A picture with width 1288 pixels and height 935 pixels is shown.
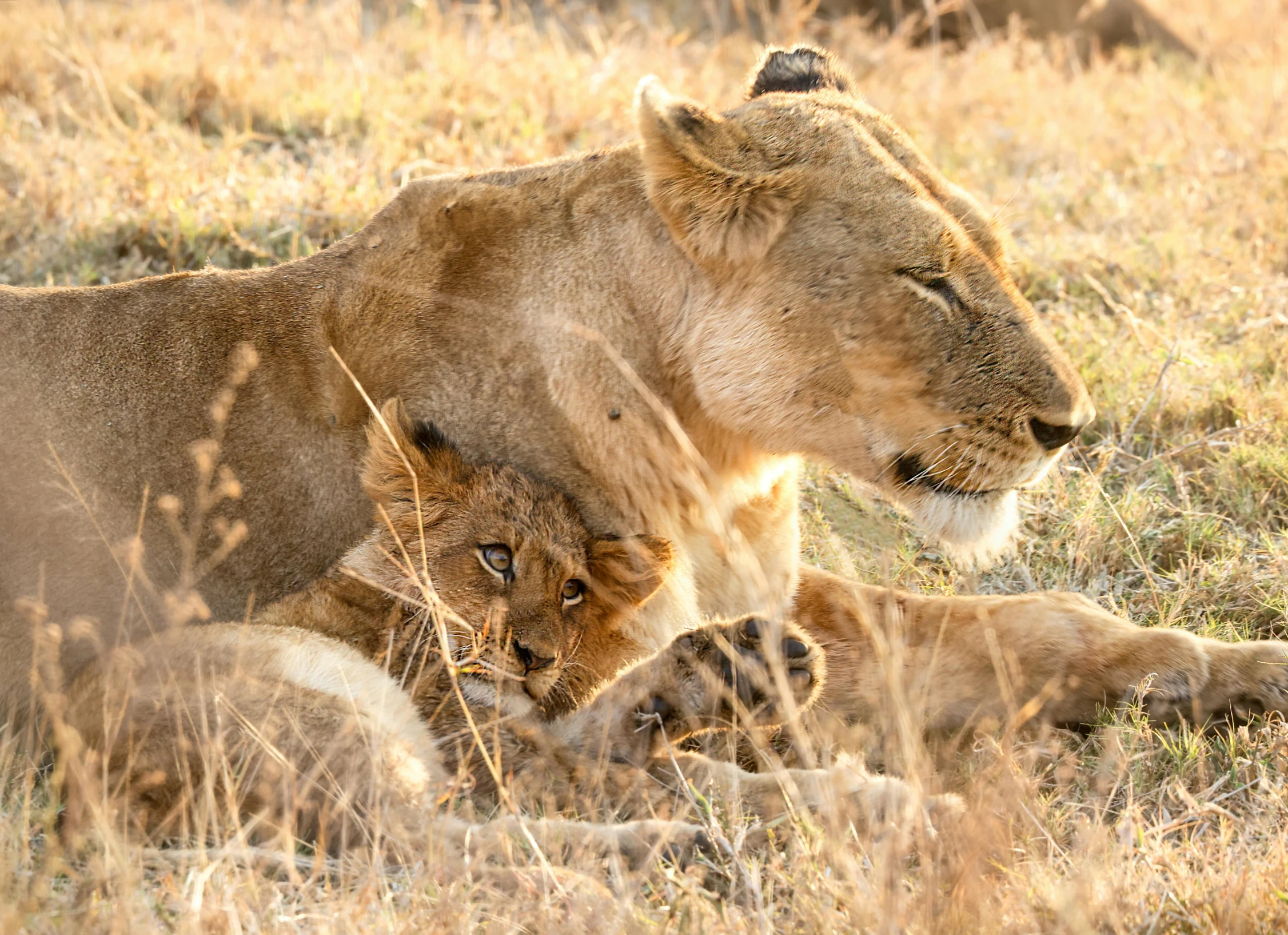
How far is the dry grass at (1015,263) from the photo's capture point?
2.08 metres

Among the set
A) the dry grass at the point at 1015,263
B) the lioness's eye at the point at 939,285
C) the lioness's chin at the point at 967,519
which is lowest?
the dry grass at the point at 1015,263

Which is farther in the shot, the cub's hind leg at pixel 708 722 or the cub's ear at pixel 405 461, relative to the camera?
the cub's ear at pixel 405 461

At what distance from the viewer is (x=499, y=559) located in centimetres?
271

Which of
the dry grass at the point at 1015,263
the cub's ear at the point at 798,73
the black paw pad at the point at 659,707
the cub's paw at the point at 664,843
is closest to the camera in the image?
the dry grass at the point at 1015,263

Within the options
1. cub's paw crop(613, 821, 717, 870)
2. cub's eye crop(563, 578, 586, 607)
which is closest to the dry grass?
cub's paw crop(613, 821, 717, 870)

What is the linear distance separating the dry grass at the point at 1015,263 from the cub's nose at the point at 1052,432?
1.44 feet

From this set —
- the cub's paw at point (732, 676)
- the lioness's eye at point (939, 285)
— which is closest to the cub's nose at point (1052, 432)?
the lioness's eye at point (939, 285)

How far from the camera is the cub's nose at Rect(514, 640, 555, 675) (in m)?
2.64

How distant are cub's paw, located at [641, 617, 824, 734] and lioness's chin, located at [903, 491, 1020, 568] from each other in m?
0.36

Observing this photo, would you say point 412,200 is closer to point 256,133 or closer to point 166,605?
point 166,605

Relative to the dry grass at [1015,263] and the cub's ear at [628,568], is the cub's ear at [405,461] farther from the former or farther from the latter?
the dry grass at [1015,263]

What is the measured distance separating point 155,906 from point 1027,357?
74.9 inches

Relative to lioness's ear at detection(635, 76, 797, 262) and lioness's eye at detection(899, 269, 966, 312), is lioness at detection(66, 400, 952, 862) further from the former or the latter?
lioness's eye at detection(899, 269, 966, 312)

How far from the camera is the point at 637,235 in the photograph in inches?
111
